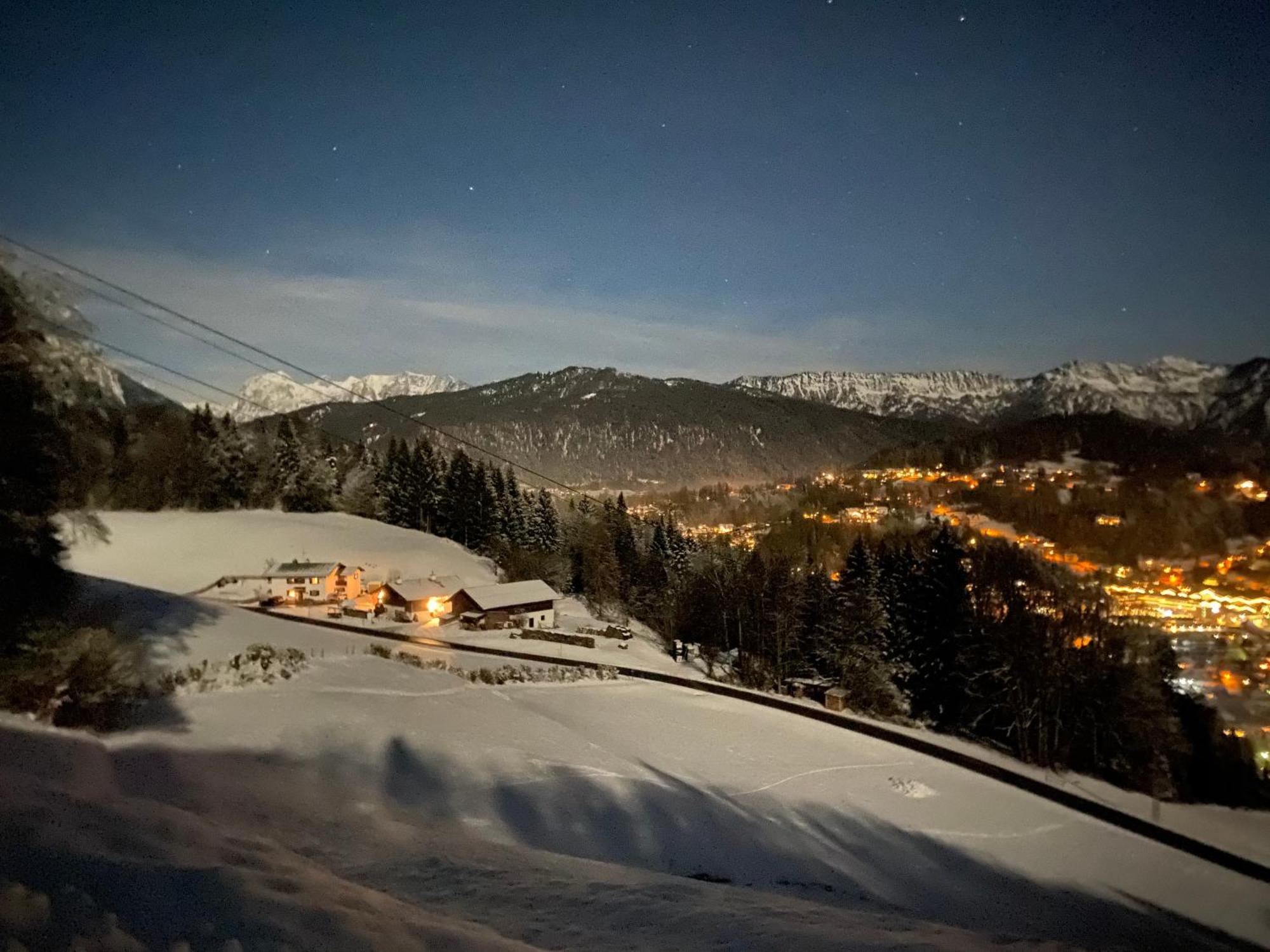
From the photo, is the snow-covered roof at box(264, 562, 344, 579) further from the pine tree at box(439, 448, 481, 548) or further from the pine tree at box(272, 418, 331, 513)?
the pine tree at box(439, 448, 481, 548)

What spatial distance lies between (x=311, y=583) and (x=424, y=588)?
7.19 metres

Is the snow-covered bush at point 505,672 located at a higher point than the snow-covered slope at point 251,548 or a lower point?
lower

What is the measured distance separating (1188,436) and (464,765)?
235 feet

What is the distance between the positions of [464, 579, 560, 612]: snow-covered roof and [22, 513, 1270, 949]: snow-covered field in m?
20.9

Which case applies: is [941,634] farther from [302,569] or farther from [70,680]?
[302,569]

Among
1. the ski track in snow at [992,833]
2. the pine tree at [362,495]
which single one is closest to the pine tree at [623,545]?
the pine tree at [362,495]

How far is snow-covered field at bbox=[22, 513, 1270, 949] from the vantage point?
6.27m

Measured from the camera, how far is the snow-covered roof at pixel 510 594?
148 feet

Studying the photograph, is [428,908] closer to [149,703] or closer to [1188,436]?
→ [149,703]

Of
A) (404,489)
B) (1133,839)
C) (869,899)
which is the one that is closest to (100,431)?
(869,899)

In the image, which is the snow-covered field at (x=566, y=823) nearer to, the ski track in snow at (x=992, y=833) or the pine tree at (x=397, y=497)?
the ski track in snow at (x=992, y=833)

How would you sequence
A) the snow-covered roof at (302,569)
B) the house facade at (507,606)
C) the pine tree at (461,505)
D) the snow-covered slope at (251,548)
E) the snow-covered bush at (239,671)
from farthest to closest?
1. the pine tree at (461,505)
2. the snow-covered roof at (302,569)
3. the house facade at (507,606)
4. the snow-covered slope at (251,548)
5. the snow-covered bush at (239,671)

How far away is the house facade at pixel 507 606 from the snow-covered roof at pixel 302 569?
858cm

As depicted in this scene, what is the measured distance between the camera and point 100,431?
11750mm
